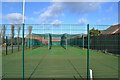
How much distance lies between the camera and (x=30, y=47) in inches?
833

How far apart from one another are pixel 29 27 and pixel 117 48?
5.28 m

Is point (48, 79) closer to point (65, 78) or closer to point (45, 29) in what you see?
point (65, 78)

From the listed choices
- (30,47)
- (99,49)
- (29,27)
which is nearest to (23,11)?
(29,27)

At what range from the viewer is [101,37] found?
1085 centimetres

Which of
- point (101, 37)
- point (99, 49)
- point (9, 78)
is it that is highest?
point (101, 37)

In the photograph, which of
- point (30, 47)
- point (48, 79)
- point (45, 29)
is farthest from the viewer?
point (30, 47)

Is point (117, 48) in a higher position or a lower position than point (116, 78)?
higher

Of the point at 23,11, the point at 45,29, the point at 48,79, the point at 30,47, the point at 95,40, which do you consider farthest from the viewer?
the point at 30,47

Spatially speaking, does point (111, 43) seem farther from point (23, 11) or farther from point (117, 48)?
point (23, 11)

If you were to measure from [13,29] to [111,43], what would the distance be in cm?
512

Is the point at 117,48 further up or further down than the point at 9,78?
further up

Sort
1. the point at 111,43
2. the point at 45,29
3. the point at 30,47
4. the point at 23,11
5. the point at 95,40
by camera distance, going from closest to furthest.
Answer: the point at 23,11 < the point at 45,29 < the point at 111,43 < the point at 95,40 < the point at 30,47

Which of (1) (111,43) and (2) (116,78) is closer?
(2) (116,78)

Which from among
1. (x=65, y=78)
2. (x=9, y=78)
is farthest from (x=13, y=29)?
(x=65, y=78)
